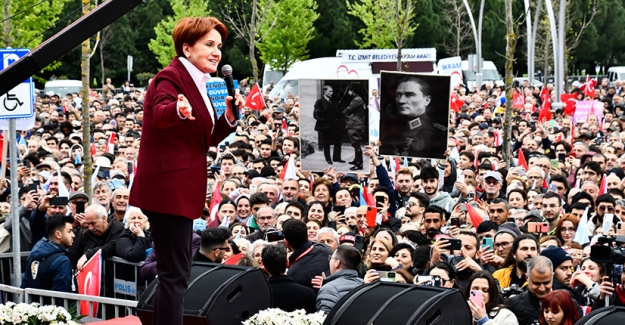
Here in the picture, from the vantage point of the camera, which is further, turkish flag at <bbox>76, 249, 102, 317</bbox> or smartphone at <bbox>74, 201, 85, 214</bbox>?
smartphone at <bbox>74, 201, 85, 214</bbox>

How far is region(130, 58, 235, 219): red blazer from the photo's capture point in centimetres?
532

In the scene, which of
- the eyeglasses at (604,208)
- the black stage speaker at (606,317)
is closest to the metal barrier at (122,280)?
the black stage speaker at (606,317)

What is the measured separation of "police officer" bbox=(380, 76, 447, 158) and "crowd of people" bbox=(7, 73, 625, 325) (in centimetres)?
37

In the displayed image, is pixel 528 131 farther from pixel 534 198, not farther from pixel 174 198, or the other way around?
pixel 174 198

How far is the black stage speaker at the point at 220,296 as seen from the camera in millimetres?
6543

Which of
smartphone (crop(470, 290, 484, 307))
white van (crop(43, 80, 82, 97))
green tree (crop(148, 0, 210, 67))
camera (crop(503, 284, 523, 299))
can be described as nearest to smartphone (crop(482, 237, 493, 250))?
camera (crop(503, 284, 523, 299))

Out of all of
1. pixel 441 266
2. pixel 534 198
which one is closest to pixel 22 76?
pixel 441 266

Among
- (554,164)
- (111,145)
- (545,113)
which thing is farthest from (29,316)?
(545,113)

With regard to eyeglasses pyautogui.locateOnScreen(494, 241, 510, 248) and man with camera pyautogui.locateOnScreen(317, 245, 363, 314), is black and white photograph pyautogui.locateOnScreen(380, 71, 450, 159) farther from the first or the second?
man with camera pyautogui.locateOnScreen(317, 245, 363, 314)

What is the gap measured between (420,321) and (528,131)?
54.6ft

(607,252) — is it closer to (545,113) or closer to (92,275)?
(92,275)

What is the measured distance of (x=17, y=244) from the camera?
31.6 ft

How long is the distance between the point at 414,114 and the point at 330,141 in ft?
3.92

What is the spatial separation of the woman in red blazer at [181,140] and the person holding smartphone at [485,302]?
8.84 feet
